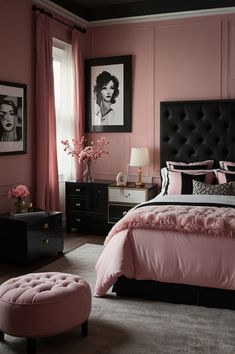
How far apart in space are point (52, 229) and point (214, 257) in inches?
81.0

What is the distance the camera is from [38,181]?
5.27 meters

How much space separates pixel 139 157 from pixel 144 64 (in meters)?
1.35

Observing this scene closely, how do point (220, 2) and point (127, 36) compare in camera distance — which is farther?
point (127, 36)

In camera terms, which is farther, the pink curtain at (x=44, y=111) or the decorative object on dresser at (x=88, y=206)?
the decorative object on dresser at (x=88, y=206)

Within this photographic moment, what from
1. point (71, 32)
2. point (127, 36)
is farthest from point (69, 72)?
point (127, 36)

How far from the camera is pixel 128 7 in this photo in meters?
5.97

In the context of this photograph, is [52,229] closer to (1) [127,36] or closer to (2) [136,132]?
(2) [136,132]

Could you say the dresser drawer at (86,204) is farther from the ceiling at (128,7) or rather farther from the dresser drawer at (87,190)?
the ceiling at (128,7)

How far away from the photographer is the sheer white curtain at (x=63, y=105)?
5930 mm

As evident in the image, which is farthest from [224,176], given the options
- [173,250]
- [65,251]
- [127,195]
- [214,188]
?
[65,251]

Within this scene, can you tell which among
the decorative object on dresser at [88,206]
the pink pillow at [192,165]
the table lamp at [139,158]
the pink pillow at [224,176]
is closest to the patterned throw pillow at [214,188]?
the pink pillow at [224,176]

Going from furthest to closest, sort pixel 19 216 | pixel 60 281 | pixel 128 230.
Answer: pixel 19 216, pixel 128 230, pixel 60 281

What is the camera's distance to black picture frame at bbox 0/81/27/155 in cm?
477

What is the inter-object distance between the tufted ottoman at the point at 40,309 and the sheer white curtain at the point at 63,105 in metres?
3.31
